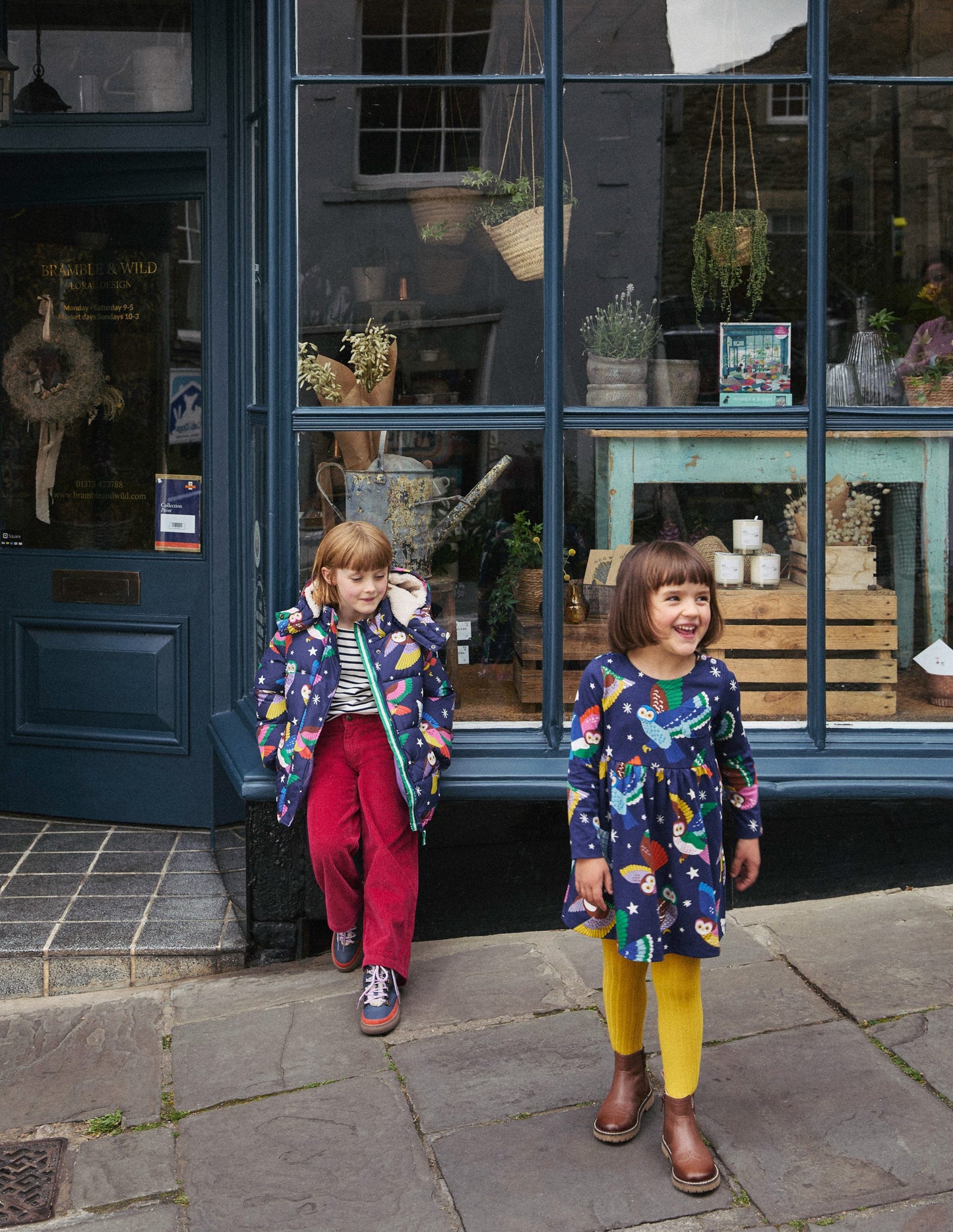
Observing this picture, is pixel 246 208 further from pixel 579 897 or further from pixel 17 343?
pixel 579 897

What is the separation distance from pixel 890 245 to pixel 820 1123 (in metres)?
2.79

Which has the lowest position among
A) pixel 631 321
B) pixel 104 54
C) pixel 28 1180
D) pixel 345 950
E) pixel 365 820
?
pixel 28 1180

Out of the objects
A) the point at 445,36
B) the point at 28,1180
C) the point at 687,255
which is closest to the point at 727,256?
the point at 687,255

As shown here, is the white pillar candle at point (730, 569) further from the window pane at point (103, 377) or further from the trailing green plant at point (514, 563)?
the window pane at point (103, 377)

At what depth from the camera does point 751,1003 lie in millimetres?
A: 3709

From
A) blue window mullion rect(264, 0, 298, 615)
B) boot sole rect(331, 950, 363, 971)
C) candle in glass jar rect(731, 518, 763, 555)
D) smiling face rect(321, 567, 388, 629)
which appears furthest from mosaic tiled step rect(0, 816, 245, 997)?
candle in glass jar rect(731, 518, 763, 555)

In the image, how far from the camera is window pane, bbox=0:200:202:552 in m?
4.97

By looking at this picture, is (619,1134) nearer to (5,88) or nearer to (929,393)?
(929,393)

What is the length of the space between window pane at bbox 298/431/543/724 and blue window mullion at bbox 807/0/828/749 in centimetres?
90

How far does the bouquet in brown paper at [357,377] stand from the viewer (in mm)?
4168

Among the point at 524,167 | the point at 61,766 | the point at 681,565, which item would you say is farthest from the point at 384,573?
the point at 61,766

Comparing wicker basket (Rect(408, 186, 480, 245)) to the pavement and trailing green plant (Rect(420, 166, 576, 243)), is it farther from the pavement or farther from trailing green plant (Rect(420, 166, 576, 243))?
the pavement

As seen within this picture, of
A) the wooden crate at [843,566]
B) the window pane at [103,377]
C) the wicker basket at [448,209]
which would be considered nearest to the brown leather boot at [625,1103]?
the wooden crate at [843,566]

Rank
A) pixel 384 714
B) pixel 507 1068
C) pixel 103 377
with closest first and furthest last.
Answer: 1. pixel 507 1068
2. pixel 384 714
3. pixel 103 377
